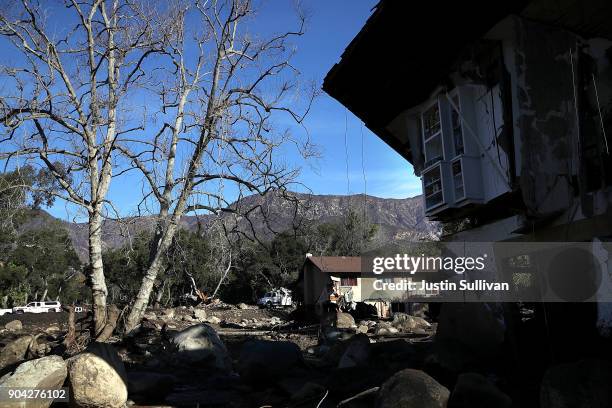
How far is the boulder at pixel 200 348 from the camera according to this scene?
11.5 m

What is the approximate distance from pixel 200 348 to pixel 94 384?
4.29 m

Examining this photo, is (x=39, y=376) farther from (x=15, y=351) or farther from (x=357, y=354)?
(x=15, y=351)

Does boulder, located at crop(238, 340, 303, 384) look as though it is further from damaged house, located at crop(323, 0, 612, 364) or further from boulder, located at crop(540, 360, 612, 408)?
boulder, located at crop(540, 360, 612, 408)

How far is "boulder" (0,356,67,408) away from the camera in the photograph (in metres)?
7.21

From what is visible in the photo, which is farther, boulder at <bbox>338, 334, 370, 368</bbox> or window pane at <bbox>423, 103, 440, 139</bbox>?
window pane at <bbox>423, 103, 440, 139</bbox>

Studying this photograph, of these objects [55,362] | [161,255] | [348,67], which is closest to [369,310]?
[161,255]

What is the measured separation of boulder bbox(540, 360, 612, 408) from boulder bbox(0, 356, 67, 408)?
6151 millimetres

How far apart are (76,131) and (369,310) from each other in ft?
65.0

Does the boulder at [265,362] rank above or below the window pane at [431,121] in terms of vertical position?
below

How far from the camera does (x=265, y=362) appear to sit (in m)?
9.04

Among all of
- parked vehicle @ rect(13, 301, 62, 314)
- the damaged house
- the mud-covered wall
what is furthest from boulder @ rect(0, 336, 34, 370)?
parked vehicle @ rect(13, 301, 62, 314)

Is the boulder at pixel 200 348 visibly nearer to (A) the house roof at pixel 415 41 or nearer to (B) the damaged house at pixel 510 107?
(B) the damaged house at pixel 510 107

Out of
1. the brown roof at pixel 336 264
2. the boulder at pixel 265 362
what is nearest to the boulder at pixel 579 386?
the boulder at pixel 265 362

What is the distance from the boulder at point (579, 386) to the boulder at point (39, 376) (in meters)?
6.15
